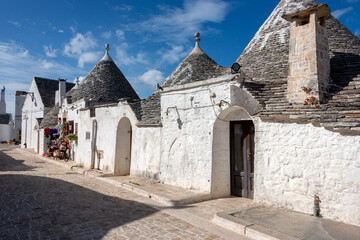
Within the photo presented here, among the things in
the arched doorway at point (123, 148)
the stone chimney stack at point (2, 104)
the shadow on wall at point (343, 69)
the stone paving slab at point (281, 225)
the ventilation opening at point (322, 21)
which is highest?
the stone chimney stack at point (2, 104)

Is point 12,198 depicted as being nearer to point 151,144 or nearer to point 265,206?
point 151,144

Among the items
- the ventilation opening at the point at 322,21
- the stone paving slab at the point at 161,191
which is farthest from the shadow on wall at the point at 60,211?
the ventilation opening at the point at 322,21

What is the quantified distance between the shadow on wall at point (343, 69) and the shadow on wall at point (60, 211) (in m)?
5.27

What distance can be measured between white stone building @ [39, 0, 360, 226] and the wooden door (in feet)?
0.09

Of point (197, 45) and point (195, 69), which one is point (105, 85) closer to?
point (197, 45)

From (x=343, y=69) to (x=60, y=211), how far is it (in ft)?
25.1

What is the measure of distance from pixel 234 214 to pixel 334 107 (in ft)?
9.82

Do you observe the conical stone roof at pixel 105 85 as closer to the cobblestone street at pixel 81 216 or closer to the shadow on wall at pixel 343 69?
the cobblestone street at pixel 81 216

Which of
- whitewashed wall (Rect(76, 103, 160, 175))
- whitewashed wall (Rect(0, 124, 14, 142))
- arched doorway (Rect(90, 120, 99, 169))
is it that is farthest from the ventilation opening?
whitewashed wall (Rect(0, 124, 14, 142))

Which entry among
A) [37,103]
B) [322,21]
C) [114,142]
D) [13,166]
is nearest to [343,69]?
[322,21]

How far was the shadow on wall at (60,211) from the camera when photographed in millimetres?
4766

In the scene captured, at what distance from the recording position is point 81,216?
564 centimetres

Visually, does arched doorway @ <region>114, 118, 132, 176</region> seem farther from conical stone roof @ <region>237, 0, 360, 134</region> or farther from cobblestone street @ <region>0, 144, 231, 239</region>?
conical stone roof @ <region>237, 0, 360, 134</region>

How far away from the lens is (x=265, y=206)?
5.91m
